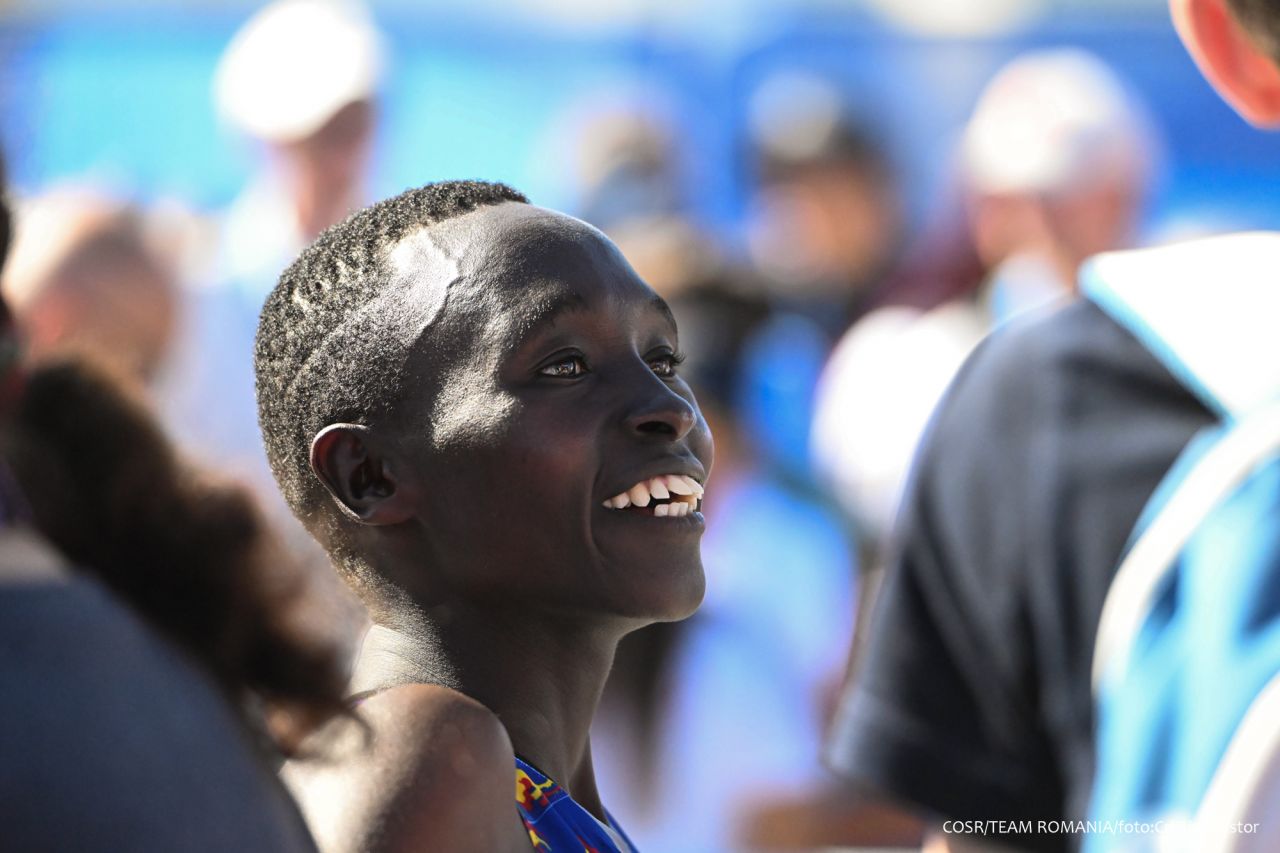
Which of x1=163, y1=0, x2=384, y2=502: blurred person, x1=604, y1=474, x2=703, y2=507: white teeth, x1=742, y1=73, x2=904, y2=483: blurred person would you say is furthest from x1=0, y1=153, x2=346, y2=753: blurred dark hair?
x1=742, y1=73, x2=904, y2=483: blurred person

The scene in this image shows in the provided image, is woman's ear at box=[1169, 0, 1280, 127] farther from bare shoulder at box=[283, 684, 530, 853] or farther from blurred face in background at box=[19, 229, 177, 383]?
blurred face in background at box=[19, 229, 177, 383]

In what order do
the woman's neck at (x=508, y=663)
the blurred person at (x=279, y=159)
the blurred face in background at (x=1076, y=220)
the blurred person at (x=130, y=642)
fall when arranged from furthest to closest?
the blurred face in background at (x=1076, y=220) → the blurred person at (x=279, y=159) → the woman's neck at (x=508, y=663) → the blurred person at (x=130, y=642)

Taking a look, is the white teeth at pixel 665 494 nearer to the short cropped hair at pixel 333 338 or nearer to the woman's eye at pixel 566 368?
the woman's eye at pixel 566 368

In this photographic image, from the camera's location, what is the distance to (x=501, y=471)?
1753mm

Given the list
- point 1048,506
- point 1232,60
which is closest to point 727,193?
point 1048,506

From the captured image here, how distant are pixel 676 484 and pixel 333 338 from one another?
1.33 ft

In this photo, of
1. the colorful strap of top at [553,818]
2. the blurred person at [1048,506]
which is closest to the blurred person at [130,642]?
the colorful strap of top at [553,818]

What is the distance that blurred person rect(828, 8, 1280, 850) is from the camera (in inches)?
83.7

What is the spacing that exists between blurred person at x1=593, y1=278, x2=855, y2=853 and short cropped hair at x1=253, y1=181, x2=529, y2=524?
8.28 feet

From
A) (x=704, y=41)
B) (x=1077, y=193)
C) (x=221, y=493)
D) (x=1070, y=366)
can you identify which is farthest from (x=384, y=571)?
(x=704, y=41)

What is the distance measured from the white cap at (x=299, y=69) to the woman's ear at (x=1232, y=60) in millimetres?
3121

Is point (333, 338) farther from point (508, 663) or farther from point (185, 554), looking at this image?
point (185, 554)

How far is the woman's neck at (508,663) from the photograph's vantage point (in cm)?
175

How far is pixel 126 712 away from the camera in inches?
41.3
